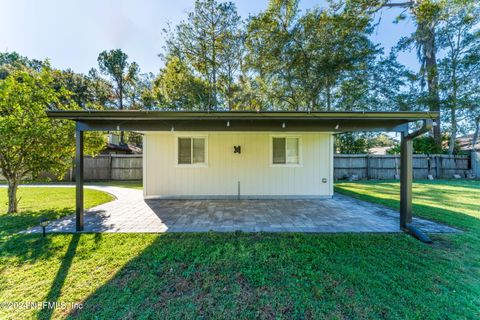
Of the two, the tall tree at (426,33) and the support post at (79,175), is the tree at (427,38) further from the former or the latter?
the support post at (79,175)

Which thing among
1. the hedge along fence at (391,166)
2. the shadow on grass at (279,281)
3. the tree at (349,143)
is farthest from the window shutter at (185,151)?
the tree at (349,143)

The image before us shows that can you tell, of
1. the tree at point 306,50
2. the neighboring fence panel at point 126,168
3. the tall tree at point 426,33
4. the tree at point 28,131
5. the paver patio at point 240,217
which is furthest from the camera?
the neighboring fence panel at point 126,168

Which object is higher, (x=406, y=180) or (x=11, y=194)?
(x=406, y=180)

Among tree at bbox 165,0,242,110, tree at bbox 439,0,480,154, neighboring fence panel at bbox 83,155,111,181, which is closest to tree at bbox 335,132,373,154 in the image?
tree at bbox 439,0,480,154

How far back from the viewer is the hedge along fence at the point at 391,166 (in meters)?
11.9

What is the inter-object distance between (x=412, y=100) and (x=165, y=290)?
718 inches

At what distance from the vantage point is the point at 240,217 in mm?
4773

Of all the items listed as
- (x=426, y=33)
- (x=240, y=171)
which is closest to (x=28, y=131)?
(x=240, y=171)

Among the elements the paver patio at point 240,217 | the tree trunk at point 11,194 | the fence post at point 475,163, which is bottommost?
the paver patio at point 240,217

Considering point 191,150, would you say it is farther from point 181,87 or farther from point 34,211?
point 181,87

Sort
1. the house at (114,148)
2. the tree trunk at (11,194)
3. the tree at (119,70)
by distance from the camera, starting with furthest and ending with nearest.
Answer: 1. the tree at (119,70)
2. the house at (114,148)
3. the tree trunk at (11,194)

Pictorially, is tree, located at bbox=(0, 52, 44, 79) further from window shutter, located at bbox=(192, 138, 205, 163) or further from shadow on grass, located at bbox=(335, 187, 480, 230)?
shadow on grass, located at bbox=(335, 187, 480, 230)

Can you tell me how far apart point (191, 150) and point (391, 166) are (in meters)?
12.2

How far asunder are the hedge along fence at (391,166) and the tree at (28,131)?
12461 millimetres
